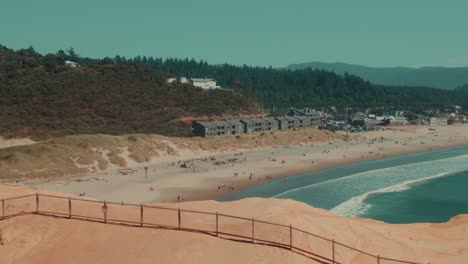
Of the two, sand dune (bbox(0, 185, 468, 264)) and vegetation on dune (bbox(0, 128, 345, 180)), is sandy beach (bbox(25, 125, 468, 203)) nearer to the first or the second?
vegetation on dune (bbox(0, 128, 345, 180))

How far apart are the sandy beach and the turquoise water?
4.20 metres

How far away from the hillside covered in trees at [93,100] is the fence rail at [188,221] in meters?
67.1

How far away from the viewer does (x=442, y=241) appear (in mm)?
28922

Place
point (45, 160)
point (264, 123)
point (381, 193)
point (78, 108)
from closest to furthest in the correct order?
point (381, 193) < point (45, 160) < point (78, 108) < point (264, 123)

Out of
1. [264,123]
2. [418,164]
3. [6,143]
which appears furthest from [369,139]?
[6,143]

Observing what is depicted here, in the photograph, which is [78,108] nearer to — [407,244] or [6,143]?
[6,143]

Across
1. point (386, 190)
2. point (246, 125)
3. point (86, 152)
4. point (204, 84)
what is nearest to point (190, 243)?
point (386, 190)

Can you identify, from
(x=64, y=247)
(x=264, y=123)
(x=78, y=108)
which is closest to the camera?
(x=64, y=247)

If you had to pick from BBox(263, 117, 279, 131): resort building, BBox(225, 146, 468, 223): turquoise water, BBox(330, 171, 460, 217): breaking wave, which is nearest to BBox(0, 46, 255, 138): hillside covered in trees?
BBox(263, 117, 279, 131): resort building

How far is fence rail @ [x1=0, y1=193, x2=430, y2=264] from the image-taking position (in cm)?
2223

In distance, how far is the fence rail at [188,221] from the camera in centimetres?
2223

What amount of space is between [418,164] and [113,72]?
6960cm

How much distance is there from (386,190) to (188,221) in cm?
4156

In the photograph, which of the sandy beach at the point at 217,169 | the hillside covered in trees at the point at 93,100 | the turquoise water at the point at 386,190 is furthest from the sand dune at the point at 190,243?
the hillside covered in trees at the point at 93,100
